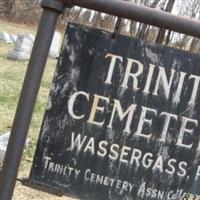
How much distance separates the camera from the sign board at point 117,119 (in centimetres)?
243

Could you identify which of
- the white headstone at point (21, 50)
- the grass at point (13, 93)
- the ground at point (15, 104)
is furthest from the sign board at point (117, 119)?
the white headstone at point (21, 50)

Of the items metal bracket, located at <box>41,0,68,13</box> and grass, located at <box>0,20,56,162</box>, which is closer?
metal bracket, located at <box>41,0,68,13</box>

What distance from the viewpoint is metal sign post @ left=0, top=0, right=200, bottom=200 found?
93.7 inches

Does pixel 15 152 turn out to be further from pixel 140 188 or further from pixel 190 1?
pixel 190 1

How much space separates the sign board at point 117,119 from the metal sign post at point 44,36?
9 cm

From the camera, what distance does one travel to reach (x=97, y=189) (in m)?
2.46

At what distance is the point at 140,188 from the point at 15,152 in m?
0.55

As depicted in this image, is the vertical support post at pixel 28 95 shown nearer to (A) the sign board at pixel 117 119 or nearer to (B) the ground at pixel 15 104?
(A) the sign board at pixel 117 119

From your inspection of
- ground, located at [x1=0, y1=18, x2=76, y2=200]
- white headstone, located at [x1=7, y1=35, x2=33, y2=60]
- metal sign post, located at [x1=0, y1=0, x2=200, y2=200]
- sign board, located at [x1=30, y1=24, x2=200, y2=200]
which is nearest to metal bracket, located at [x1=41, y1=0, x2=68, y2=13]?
metal sign post, located at [x1=0, y1=0, x2=200, y2=200]

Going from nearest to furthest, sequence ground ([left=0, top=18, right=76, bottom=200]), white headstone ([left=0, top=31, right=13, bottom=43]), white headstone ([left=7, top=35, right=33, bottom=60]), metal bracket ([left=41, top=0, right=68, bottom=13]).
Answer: metal bracket ([left=41, top=0, right=68, bottom=13])
ground ([left=0, top=18, right=76, bottom=200])
white headstone ([left=7, top=35, right=33, bottom=60])
white headstone ([left=0, top=31, right=13, bottom=43])

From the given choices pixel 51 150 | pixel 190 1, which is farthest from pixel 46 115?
pixel 190 1

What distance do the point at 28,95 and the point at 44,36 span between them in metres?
0.25

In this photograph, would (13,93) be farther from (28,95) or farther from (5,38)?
(5,38)

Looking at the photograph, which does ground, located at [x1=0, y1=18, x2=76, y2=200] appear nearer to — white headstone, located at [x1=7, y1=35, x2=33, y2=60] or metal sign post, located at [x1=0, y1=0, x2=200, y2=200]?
white headstone, located at [x1=7, y1=35, x2=33, y2=60]
